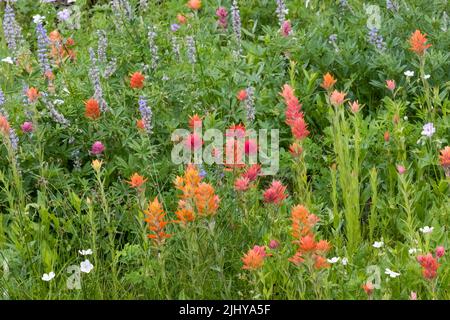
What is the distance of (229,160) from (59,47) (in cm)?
190

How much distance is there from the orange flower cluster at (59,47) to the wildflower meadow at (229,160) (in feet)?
0.08

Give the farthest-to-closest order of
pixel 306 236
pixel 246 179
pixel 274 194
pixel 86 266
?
pixel 86 266 → pixel 246 179 → pixel 274 194 → pixel 306 236

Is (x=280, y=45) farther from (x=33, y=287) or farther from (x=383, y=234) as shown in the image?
(x=33, y=287)

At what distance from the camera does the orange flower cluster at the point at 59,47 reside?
500 centimetres

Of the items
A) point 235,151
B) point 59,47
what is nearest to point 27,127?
point 59,47

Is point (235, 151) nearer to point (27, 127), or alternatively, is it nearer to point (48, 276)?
point (48, 276)

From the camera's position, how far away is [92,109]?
4391 millimetres

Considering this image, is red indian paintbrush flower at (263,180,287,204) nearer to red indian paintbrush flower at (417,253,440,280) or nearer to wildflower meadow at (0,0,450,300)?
wildflower meadow at (0,0,450,300)

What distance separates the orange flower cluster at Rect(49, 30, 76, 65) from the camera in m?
5.00

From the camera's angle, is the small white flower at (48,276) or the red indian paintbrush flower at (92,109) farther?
the red indian paintbrush flower at (92,109)

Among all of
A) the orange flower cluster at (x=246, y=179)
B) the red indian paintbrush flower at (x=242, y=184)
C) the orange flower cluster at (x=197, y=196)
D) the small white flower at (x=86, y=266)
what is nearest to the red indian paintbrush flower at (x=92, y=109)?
the small white flower at (x=86, y=266)

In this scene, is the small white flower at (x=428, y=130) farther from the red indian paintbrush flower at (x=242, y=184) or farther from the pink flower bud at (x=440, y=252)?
the red indian paintbrush flower at (x=242, y=184)

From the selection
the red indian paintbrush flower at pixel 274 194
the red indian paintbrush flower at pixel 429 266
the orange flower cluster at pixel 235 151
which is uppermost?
the orange flower cluster at pixel 235 151

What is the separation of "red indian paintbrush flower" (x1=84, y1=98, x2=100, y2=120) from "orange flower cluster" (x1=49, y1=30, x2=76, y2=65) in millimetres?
617
